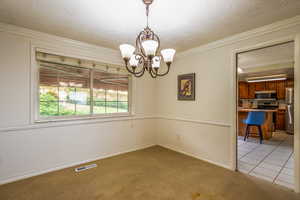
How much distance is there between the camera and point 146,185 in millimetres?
2072

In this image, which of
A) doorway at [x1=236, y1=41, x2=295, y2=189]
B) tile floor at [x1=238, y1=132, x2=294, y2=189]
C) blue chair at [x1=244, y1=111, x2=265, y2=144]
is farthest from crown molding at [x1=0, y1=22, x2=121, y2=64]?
blue chair at [x1=244, y1=111, x2=265, y2=144]

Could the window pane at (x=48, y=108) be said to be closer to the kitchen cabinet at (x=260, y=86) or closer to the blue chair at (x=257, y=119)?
the blue chair at (x=257, y=119)

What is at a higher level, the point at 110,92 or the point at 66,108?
the point at 110,92

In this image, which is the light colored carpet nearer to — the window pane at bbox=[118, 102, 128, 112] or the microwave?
the window pane at bbox=[118, 102, 128, 112]

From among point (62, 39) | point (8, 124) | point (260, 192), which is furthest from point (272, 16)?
point (8, 124)

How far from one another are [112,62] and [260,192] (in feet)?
10.8

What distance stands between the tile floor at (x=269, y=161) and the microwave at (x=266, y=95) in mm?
2842

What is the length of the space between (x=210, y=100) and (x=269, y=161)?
174 centimetres

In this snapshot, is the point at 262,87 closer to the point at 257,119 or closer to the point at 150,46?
the point at 257,119

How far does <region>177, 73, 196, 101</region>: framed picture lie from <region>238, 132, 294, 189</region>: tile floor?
163cm

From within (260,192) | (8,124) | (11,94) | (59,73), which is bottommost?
(260,192)

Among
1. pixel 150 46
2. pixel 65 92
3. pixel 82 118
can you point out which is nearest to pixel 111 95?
pixel 82 118

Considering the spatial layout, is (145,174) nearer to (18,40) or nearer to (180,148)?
(180,148)

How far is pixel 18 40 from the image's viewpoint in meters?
2.17
